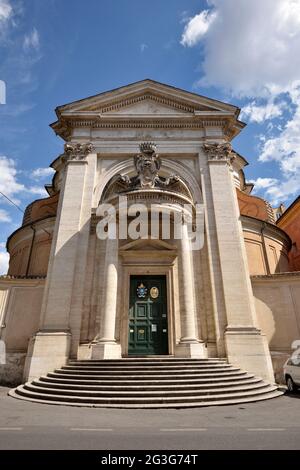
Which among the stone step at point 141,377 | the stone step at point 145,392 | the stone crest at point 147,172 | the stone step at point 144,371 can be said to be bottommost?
the stone step at point 145,392

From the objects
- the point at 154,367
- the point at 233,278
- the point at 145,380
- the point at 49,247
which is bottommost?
the point at 145,380

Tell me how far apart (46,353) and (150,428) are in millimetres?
6824

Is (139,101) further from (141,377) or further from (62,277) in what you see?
(141,377)

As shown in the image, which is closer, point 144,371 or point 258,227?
point 144,371

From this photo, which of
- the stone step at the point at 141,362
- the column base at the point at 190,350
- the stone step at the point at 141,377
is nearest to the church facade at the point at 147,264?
the column base at the point at 190,350

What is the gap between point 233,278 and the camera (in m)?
12.5

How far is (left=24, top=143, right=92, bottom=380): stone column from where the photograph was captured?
35.5 ft

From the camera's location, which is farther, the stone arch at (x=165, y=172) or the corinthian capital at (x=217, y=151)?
the corinthian capital at (x=217, y=151)

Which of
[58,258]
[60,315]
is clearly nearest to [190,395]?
[60,315]

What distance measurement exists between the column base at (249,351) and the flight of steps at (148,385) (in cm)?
101

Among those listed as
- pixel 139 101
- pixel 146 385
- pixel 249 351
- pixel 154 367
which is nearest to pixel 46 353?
pixel 154 367

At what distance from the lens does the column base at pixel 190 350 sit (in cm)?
1070

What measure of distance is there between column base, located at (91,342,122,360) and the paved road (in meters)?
3.40

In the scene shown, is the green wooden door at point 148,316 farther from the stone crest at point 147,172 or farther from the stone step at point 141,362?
the stone crest at point 147,172
